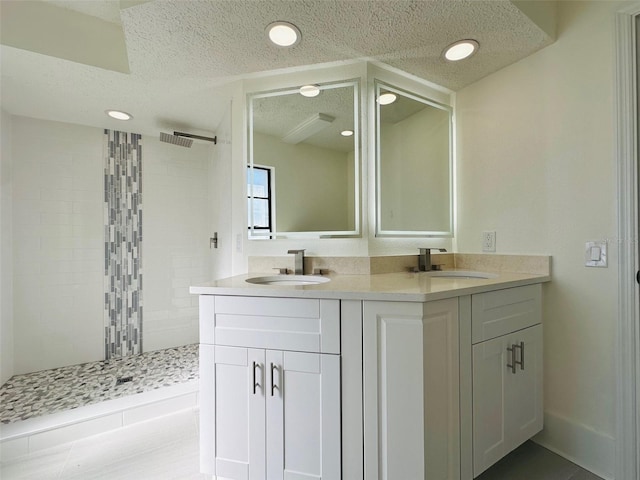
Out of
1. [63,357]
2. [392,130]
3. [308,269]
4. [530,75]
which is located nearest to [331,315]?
[308,269]

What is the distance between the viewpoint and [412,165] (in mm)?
1840

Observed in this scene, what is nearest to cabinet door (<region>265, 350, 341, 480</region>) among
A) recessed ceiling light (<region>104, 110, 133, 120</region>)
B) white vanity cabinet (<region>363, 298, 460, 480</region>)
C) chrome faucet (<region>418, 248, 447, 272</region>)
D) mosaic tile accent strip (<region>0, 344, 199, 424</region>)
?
white vanity cabinet (<region>363, 298, 460, 480</region>)

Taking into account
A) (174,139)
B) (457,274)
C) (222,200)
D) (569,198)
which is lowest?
(457,274)

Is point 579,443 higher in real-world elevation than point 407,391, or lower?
lower

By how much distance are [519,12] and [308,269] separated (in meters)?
1.55

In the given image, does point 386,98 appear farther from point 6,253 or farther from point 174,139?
point 6,253

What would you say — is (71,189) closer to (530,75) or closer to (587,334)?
(530,75)

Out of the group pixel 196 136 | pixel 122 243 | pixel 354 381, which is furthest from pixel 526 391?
pixel 122 243

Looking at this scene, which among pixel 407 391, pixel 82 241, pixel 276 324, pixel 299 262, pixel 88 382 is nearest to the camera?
pixel 407 391

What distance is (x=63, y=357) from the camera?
2.31m

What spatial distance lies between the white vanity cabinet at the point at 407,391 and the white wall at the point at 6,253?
2607mm

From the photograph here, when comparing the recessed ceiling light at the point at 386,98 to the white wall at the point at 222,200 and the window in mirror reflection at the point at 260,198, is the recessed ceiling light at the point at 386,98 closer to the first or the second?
the window in mirror reflection at the point at 260,198

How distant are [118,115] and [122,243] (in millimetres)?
1069

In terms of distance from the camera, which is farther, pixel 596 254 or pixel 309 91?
pixel 309 91
